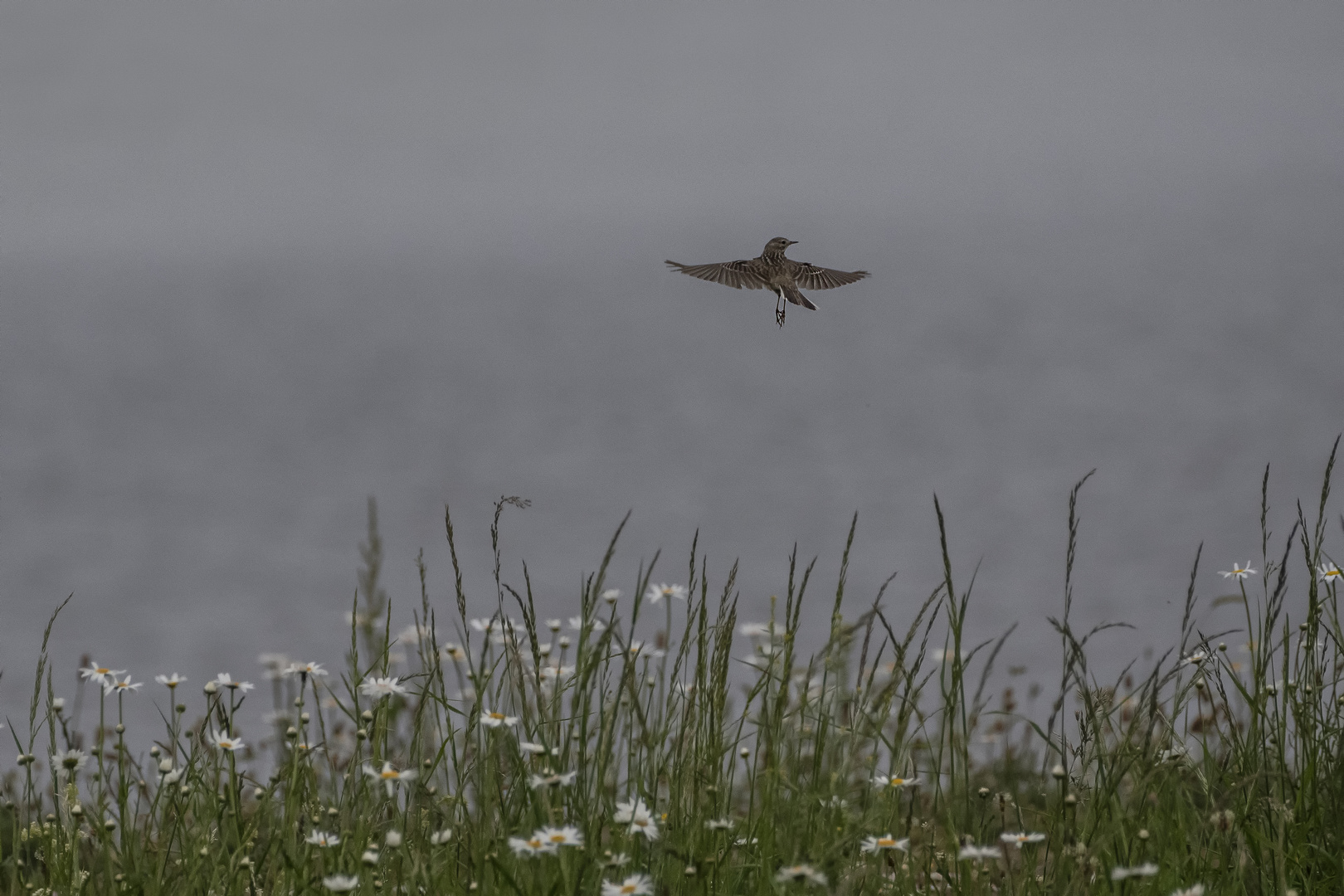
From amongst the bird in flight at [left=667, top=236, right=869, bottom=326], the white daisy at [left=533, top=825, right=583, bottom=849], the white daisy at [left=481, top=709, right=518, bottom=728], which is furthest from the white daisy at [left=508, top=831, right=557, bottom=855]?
the bird in flight at [left=667, top=236, right=869, bottom=326]

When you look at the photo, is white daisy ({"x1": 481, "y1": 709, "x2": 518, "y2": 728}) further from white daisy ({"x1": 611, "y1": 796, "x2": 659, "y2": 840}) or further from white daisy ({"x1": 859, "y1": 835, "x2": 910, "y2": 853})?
white daisy ({"x1": 859, "y1": 835, "x2": 910, "y2": 853})

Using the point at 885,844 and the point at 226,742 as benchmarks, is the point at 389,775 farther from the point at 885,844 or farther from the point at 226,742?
the point at 885,844

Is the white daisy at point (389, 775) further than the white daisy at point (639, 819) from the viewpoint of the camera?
Yes

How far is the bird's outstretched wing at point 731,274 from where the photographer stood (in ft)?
9.10

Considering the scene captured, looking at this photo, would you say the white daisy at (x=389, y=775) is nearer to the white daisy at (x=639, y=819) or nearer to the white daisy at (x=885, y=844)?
the white daisy at (x=639, y=819)

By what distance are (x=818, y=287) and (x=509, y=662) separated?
4.21 ft

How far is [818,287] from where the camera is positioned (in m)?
3.00

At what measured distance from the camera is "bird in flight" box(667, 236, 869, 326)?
2775 millimetres

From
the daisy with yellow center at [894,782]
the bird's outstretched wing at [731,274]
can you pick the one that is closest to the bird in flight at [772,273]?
the bird's outstretched wing at [731,274]

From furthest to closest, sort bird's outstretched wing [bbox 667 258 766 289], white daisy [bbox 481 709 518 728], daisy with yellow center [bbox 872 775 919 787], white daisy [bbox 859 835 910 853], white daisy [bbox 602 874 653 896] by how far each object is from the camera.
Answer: bird's outstretched wing [bbox 667 258 766 289], daisy with yellow center [bbox 872 775 919 787], white daisy [bbox 481 709 518 728], white daisy [bbox 859 835 910 853], white daisy [bbox 602 874 653 896]

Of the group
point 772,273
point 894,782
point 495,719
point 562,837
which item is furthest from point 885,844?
point 772,273

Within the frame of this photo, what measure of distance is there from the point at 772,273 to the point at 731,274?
0.10 metres

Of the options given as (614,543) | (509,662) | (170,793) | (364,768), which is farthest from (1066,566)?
(170,793)

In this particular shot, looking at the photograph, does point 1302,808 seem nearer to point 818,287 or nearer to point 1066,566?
point 1066,566
